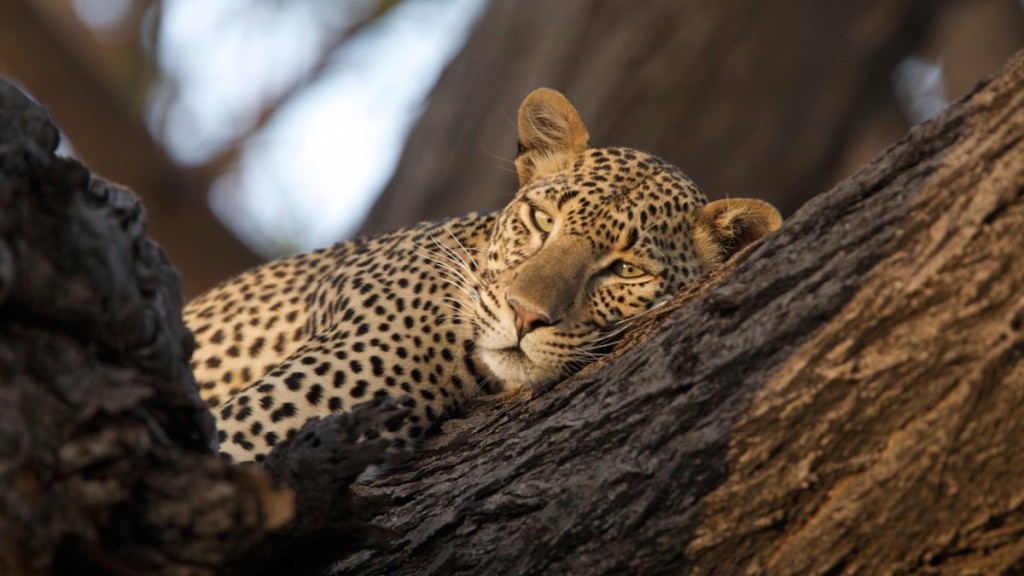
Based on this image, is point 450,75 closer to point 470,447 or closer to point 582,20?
point 582,20

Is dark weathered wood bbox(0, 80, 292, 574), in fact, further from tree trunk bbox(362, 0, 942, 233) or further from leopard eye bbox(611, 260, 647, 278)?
tree trunk bbox(362, 0, 942, 233)

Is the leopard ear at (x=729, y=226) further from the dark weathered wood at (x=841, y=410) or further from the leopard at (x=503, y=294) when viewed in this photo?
A: the dark weathered wood at (x=841, y=410)

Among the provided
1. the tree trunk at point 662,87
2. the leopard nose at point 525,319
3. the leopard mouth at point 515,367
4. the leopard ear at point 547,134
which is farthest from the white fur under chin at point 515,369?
the tree trunk at point 662,87

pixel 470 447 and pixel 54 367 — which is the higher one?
pixel 54 367

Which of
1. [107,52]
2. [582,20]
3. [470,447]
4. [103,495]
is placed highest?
[107,52]

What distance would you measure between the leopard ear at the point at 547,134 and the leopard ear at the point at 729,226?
78cm

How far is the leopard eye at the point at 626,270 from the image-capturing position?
15.4 feet

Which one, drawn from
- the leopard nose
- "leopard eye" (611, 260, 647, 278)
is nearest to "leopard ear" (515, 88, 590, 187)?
"leopard eye" (611, 260, 647, 278)

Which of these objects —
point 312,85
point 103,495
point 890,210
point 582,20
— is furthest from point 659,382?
point 312,85

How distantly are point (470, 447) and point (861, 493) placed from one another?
4.95ft

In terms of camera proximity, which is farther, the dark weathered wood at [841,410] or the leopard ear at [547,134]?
the leopard ear at [547,134]

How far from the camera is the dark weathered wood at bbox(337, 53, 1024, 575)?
2863mm

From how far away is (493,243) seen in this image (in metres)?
5.12

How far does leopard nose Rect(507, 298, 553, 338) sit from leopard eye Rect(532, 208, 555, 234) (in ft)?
2.02
